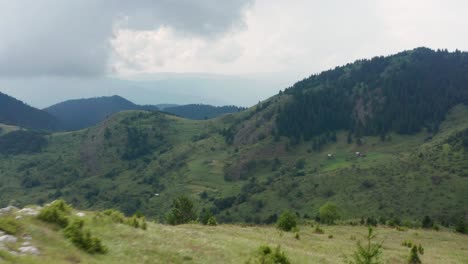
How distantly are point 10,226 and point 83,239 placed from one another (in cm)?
338

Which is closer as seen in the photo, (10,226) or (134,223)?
(10,226)

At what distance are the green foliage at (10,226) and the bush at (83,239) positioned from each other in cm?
231

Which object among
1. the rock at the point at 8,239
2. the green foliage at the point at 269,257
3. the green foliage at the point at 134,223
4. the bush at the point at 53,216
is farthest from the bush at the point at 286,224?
the rock at the point at 8,239

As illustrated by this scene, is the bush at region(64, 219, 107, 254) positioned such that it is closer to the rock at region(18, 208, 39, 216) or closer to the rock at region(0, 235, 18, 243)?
the rock at region(18, 208, 39, 216)

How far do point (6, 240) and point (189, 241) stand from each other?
40.5 ft

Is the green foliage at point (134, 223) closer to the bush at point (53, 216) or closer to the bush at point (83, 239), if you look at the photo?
the bush at point (53, 216)

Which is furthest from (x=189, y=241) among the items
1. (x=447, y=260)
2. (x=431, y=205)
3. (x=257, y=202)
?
(x=257, y=202)

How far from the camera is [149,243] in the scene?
23891 millimetres

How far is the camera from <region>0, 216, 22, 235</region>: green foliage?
1811 cm

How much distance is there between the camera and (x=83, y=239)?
1977cm

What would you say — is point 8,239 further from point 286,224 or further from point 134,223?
point 286,224

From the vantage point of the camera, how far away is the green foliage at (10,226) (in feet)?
59.4

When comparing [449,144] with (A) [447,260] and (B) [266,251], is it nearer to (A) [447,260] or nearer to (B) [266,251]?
(A) [447,260]

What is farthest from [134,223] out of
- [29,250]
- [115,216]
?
[29,250]
